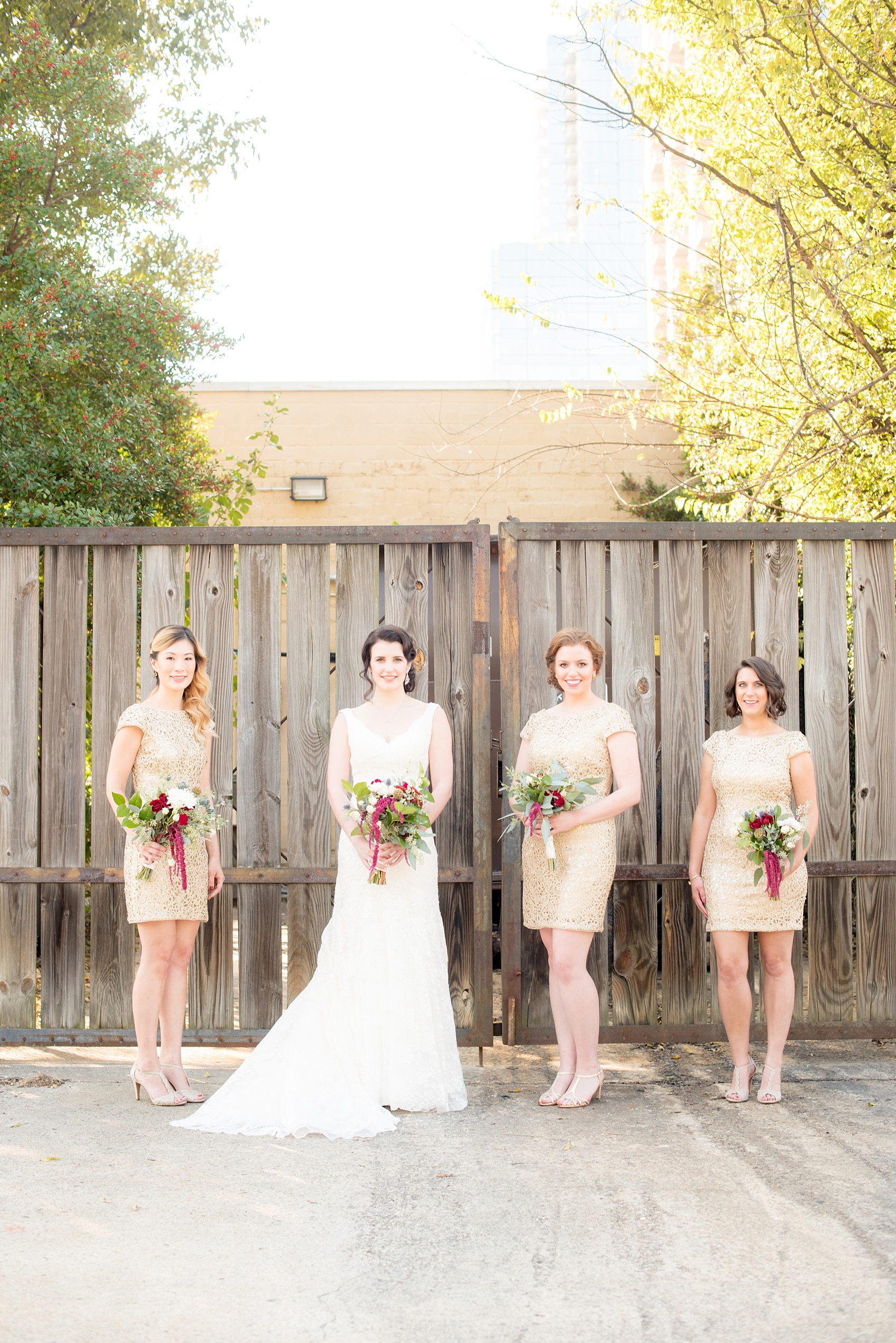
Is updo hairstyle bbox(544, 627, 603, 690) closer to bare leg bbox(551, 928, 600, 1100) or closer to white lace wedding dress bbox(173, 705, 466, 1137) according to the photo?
white lace wedding dress bbox(173, 705, 466, 1137)

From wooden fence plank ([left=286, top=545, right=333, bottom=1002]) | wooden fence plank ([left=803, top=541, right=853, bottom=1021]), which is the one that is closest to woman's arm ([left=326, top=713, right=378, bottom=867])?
wooden fence plank ([left=286, top=545, right=333, bottom=1002])

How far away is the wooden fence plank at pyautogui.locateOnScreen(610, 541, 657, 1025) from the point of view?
485 centimetres

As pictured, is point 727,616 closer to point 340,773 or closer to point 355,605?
point 355,605

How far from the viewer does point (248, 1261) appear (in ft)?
9.36

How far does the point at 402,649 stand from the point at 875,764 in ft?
7.41

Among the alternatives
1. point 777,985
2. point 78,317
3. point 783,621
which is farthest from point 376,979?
point 78,317

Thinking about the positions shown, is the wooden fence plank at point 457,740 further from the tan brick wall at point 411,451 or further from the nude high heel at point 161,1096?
the tan brick wall at point 411,451

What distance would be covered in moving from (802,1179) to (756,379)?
17.7 ft

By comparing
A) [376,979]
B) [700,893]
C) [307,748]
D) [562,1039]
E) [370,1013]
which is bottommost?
[562,1039]

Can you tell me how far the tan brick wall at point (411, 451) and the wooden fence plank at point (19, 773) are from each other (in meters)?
6.43

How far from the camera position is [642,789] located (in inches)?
188

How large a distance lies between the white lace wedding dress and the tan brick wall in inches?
287

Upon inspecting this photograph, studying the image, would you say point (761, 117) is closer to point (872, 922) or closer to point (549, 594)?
point (549, 594)

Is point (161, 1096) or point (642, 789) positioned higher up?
point (642, 789)
